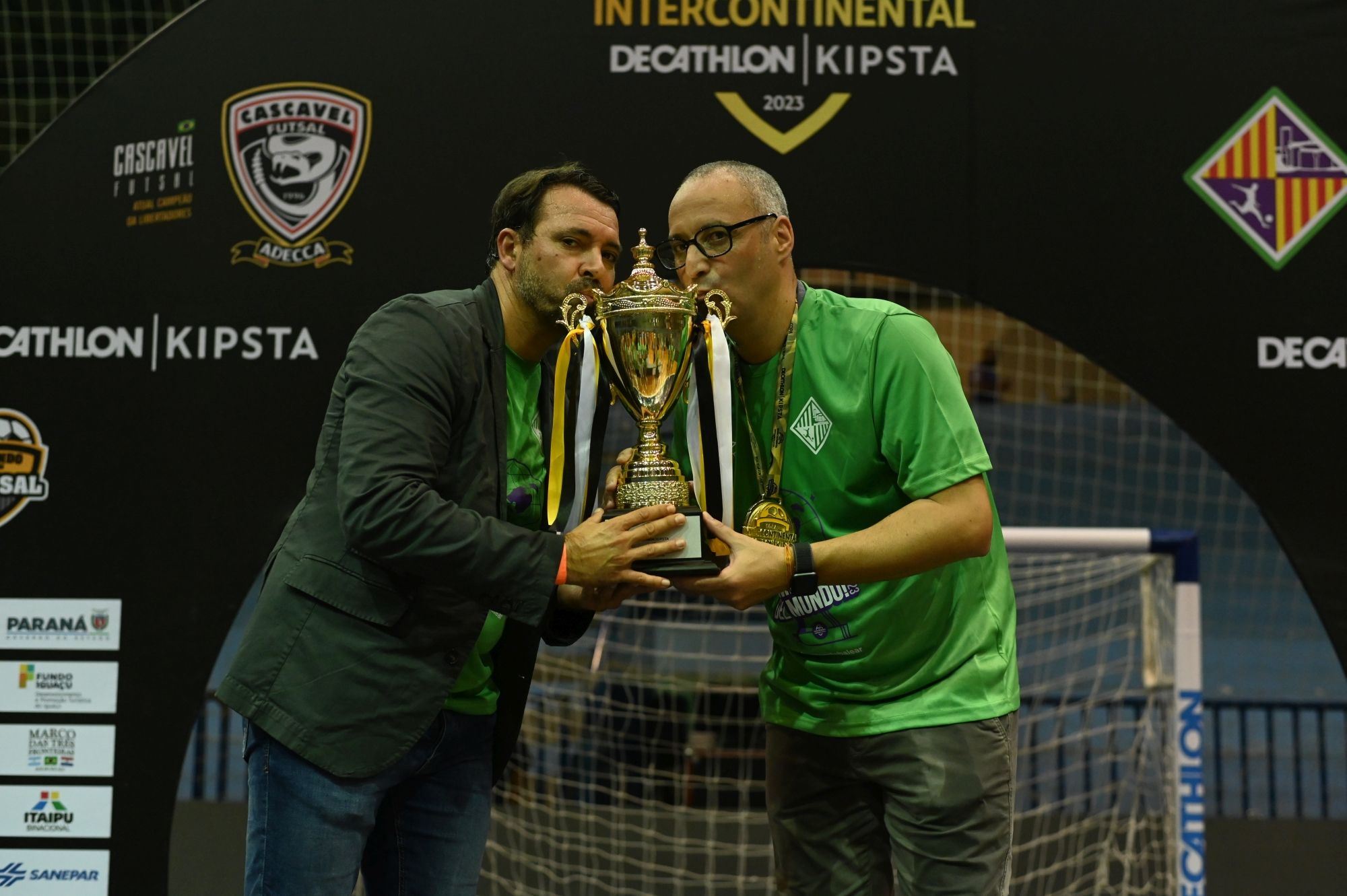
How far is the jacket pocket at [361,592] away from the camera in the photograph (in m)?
2.33

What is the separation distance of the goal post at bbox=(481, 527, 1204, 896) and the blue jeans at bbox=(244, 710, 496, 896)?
180cm

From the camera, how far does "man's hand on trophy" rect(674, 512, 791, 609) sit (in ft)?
7.20

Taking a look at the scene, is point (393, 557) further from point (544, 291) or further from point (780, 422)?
point (780, 422)

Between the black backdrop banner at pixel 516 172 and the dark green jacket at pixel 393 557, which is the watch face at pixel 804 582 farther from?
the black backdrop banner at pixel 516 172

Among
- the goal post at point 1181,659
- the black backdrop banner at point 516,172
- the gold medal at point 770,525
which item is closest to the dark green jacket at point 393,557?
the gold medal at point 770,525

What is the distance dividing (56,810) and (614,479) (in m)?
2.54

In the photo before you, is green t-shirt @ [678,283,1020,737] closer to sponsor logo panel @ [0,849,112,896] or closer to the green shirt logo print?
the green shirt logo print

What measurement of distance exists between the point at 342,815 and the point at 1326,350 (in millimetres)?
3181

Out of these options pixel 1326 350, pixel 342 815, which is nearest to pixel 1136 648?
pixel 1326 350

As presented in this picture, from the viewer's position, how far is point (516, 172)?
3.95m

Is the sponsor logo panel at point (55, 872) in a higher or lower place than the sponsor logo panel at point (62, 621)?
lower

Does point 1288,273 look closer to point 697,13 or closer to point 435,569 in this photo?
point 697,13

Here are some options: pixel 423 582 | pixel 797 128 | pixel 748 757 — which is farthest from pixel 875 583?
pixel 748 757

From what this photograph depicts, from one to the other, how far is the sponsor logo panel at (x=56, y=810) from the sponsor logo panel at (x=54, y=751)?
0.16ft
